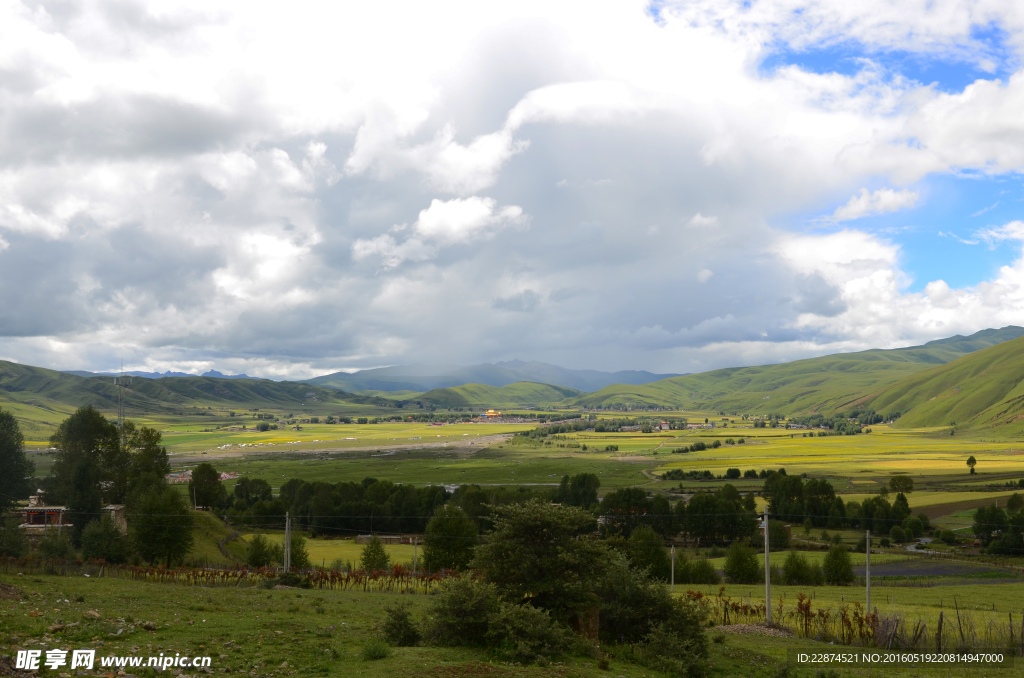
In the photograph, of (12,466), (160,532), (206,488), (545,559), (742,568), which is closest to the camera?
(545,559)

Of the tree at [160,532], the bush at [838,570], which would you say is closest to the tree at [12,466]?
the tree at [160,532]

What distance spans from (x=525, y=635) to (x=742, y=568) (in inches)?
2004

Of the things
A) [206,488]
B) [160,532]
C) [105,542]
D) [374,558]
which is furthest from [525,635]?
[206,488]

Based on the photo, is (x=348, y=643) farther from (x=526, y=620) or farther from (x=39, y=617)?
(x=39, y=617)

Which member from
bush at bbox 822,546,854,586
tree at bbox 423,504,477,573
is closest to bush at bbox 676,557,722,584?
bush at bbox 822,546,854,586

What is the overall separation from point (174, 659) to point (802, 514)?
95.5m

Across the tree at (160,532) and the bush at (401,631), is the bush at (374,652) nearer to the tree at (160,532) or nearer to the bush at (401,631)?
the bush at (401,631)

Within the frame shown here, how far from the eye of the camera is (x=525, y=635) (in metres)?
18.6

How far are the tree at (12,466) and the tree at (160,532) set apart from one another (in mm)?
24755

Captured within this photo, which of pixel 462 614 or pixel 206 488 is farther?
pixel 206 488

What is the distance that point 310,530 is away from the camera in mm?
90438

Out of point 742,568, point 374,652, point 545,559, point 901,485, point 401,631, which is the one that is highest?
point 545,559

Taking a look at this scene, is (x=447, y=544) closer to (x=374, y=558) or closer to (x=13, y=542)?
(x=374, y=558)

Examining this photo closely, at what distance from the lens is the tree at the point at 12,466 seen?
226 feet
